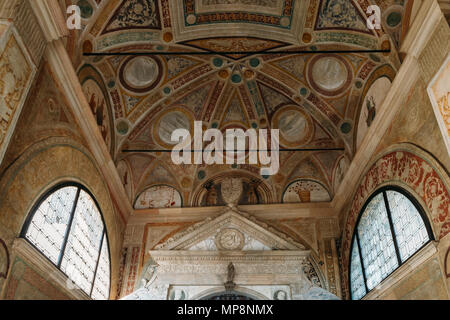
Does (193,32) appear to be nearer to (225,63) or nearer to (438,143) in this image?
(225,63)

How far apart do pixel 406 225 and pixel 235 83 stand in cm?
709

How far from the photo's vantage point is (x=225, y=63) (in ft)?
40.3

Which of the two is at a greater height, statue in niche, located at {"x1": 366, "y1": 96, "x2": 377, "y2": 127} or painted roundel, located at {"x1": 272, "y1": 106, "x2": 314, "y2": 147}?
painted roundel, located at {"x1": 272, "y1": 106, "x2": 314, "y2": 147}

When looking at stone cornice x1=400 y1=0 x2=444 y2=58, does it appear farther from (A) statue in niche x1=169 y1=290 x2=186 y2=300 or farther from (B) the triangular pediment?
(A) statue in niche x1=169 y1=290 x2=186 y2=300

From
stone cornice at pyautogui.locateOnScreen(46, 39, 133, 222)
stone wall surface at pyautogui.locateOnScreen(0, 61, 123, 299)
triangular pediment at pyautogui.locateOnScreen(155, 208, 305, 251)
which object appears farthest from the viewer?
triangular pediment at pyautogui.locateOnScreen(155, 208, 305, 251)

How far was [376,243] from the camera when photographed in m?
9.58

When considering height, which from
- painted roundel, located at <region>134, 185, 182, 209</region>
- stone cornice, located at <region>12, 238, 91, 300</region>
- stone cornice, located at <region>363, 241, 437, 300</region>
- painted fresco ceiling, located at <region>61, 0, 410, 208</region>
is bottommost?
stone cornice, located at <region>12, 238, 91, 300</region>

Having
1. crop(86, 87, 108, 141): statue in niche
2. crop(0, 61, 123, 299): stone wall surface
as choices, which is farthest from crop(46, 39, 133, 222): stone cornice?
crop(86, 87, 108, 141): statue in niche

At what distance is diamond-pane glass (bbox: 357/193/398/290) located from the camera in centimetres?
888

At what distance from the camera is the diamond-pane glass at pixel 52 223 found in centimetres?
754

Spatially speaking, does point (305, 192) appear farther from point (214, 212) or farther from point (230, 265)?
point (230, 265)

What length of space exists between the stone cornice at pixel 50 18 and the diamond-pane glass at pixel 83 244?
395 cm

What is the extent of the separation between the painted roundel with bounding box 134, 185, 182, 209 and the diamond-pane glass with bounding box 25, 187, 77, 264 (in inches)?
179

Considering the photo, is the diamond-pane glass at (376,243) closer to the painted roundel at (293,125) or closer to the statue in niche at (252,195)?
the painted roundel at (293,125)
